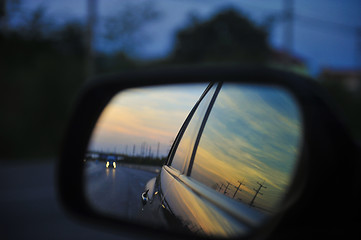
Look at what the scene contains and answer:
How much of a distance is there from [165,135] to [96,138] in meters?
0.47

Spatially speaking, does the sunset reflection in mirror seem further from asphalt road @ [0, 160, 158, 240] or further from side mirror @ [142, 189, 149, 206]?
asphalt road @ [0, 160, 158, 240]

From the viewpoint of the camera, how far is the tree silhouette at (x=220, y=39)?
31719 millimetres

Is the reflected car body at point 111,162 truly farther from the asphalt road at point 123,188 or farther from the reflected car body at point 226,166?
the reflected car body at point 226,166

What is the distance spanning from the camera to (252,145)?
1416 mm

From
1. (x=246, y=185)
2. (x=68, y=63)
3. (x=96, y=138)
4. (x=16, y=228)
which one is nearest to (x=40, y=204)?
(x=16, y=228)

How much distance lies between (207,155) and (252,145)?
32cm

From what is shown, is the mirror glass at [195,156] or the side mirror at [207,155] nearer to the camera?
the side mirror at [207,155]

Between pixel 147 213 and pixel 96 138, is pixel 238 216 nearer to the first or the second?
pixel 147 213

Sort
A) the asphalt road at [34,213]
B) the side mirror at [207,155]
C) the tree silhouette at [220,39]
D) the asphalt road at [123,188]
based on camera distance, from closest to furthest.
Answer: the side mirror at [207,155], the asphalt road at [123,188], the asphalt road at [34,213], the tree silhouette at [220,39]

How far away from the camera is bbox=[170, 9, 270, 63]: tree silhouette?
104ft

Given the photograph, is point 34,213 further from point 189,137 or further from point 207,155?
point 207,155

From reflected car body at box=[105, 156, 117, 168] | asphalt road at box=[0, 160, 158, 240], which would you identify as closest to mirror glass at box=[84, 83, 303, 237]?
reflected car body at box=[105, 156, 117, 168]

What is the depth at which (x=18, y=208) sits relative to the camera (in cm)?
838

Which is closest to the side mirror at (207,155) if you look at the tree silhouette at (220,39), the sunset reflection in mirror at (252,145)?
the sunset reflection in mirror at (252,145)
